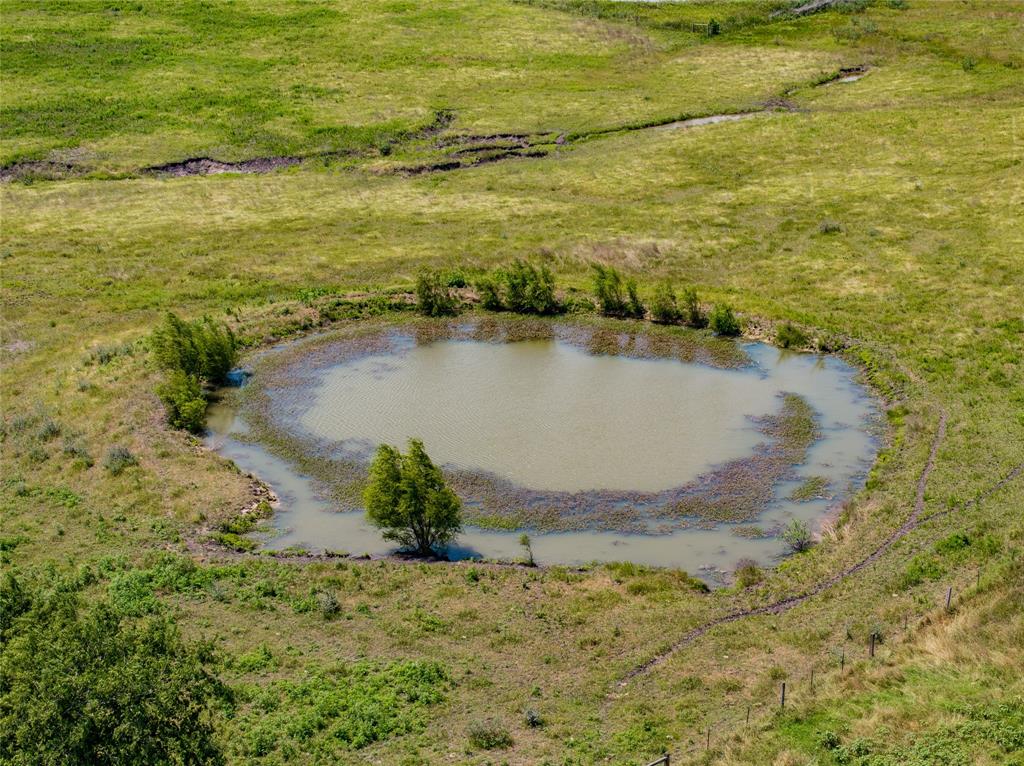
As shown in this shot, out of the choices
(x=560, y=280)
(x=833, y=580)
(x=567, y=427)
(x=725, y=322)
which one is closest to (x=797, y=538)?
(x=833, y=580)

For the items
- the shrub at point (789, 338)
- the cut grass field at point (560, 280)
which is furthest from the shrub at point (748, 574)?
the shrub at point (789, 338)

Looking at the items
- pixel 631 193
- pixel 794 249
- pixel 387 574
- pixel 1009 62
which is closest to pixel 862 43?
pixel 1009 62

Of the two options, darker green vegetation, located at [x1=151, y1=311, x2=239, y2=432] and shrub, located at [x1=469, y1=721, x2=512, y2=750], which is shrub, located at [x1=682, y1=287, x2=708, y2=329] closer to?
darker green vegetation, located at [x1=151, y1=311, x2=239, y2=432]

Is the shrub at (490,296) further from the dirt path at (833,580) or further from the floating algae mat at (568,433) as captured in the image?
the dirt path at (833,580)

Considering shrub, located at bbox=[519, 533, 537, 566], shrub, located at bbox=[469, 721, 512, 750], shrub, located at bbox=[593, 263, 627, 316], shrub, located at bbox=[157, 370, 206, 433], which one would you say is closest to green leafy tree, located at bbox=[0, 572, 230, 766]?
shrub, located at bbox=[469, 721, 512, 750]

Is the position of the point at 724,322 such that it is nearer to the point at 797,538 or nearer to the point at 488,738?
the point at 797,538
